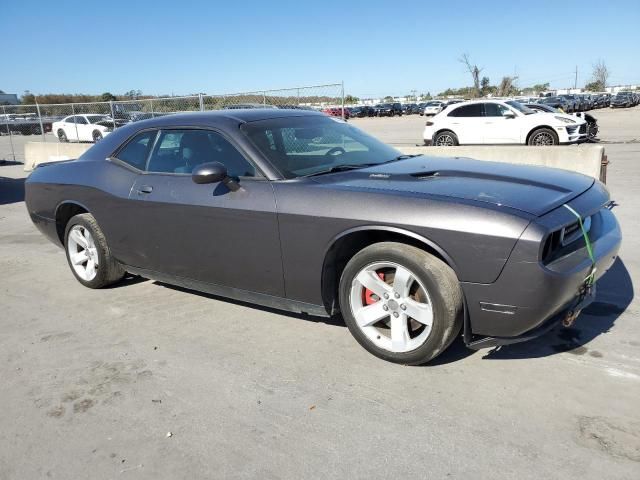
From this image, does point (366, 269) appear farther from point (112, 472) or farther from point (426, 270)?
point (112, 472)

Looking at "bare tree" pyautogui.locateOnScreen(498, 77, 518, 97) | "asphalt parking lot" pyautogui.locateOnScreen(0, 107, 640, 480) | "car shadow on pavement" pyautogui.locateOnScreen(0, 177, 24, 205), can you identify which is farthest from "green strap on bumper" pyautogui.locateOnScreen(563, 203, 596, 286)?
"bare tree" pyautogui.locateOnScreen(498, 77, 518, 97)

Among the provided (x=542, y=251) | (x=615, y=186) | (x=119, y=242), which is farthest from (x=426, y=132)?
(x=542, y=251)

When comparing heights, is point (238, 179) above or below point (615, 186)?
above

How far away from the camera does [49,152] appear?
51.2 feet

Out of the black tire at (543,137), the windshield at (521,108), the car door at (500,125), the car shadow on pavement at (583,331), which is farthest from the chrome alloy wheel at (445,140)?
the car shadow on pavement at (583,331)

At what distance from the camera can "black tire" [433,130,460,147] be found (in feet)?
54.1

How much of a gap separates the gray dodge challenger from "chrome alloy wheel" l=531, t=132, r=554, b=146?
40.0ft

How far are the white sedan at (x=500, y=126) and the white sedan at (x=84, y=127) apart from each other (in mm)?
13715

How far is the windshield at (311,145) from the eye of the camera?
3.81 meters

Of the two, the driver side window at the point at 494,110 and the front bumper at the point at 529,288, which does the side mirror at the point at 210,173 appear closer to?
the front bumper at the point at 529,288

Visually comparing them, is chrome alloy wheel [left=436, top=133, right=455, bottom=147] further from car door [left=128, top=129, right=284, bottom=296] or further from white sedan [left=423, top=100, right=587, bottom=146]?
car door [left=128, top=129, right=284, bottom=296]

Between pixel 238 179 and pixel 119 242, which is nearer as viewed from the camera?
pixel 238 179

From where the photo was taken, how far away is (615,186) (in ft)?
29.9

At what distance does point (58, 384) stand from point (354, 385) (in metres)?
1.85
